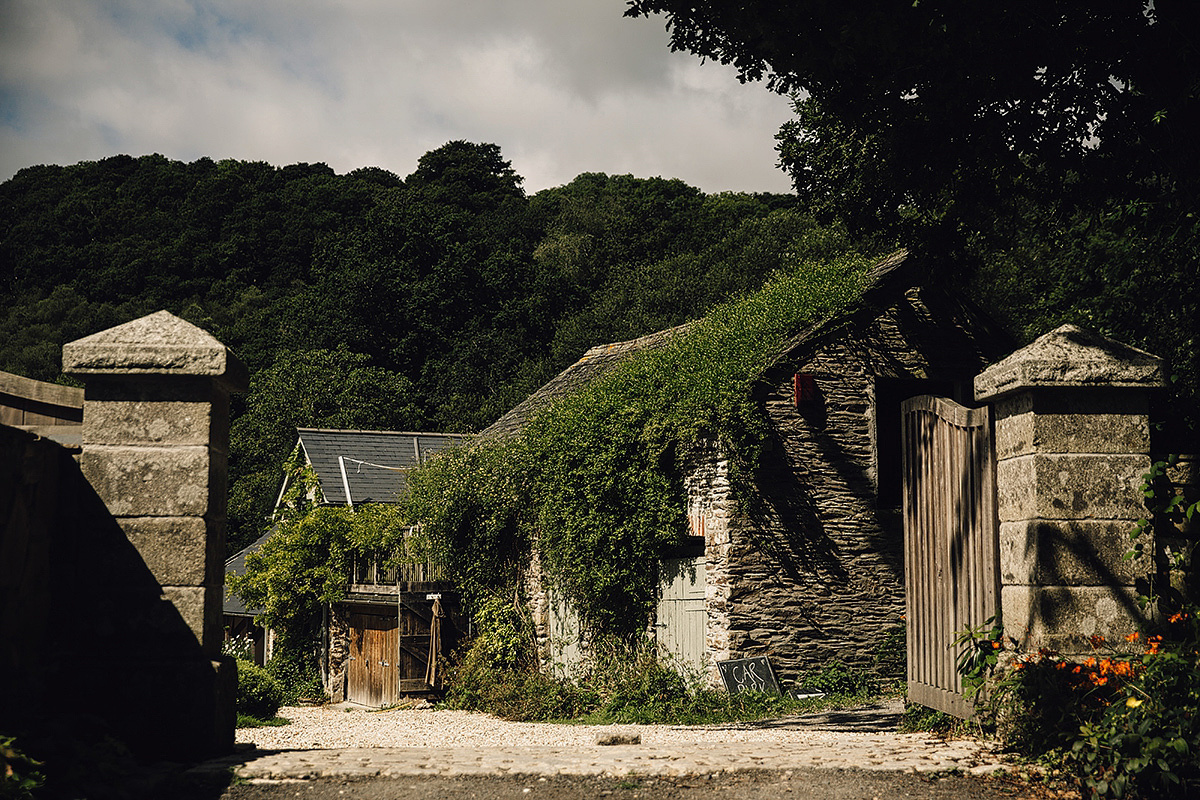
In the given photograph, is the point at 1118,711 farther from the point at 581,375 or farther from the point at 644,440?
the point at 581,375

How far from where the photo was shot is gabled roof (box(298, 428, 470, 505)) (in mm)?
23203

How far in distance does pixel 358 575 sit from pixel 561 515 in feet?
22.9

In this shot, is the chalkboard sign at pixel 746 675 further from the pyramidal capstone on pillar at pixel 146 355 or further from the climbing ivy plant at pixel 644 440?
the pyramidal capstone on pillar at pixel 146 355

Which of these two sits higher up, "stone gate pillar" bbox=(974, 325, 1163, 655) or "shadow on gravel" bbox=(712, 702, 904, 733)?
"stone gate pillar" bbox=(974, 325, 1163, 655)

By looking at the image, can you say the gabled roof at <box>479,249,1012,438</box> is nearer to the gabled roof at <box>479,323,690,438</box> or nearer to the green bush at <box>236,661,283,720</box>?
the gabled roof at <box>479,323,690,438</box>

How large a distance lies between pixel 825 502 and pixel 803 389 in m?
1.47

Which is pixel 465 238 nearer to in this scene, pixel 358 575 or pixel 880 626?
pixel 358 575

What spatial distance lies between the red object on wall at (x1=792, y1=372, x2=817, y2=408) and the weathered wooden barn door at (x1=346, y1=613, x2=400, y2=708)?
29.9 feet

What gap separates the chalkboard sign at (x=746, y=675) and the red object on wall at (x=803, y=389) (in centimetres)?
329

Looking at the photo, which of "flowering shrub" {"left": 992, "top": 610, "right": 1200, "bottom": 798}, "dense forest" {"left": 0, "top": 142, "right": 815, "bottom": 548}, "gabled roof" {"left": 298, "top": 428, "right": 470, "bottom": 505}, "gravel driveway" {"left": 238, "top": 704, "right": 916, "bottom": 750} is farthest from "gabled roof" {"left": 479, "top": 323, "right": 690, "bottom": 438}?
"dense forest" {"left": 0, "top": 142, "right": 815, "bottom": 548}

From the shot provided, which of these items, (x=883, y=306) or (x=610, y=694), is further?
(x=883, y=306)

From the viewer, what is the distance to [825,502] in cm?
1289

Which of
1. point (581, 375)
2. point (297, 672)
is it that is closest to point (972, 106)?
point (581, 375)

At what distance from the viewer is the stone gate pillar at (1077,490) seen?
5.26 m
